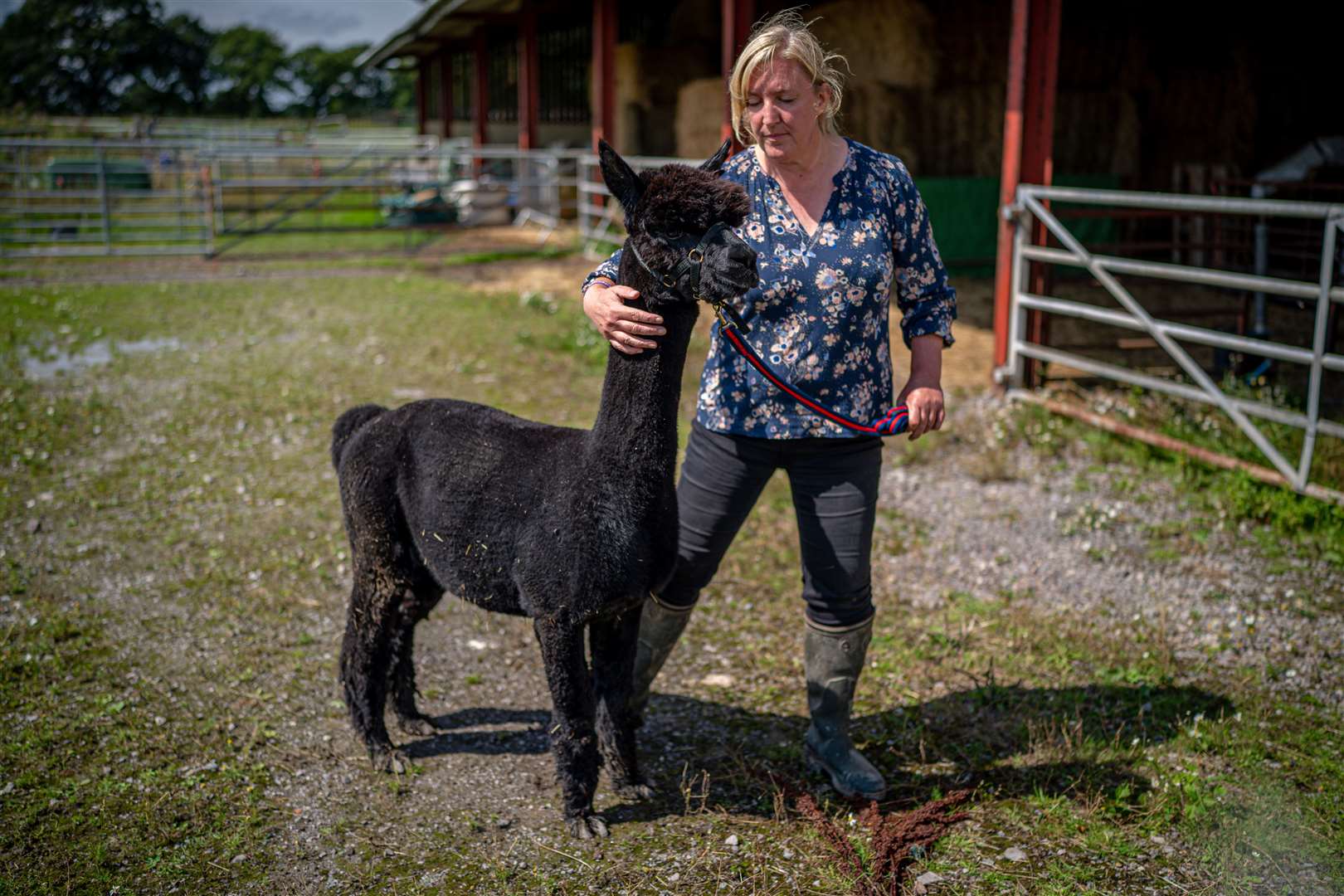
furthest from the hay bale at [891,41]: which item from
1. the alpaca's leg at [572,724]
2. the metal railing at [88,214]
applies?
the alpaca's leg at [572,724]

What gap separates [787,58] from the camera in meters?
2.89

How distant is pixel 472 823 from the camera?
3270 mm

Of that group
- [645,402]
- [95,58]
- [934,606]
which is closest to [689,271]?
[645,402]

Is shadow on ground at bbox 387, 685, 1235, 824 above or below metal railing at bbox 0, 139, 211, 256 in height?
below

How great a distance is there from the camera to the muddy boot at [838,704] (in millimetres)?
3375

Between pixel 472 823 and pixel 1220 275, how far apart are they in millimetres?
5247

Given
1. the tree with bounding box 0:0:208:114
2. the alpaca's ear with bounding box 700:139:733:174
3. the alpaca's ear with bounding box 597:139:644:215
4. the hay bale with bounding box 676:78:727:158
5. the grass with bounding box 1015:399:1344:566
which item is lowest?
the grass with bounding box 1015:399:1344:566

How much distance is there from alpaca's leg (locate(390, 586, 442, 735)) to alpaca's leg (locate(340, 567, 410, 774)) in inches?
1.6

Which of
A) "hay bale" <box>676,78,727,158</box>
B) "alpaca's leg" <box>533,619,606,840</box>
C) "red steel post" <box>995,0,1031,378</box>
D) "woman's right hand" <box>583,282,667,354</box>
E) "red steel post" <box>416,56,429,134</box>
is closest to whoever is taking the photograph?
"woman's right hand" <box>583,282,667,354</box>

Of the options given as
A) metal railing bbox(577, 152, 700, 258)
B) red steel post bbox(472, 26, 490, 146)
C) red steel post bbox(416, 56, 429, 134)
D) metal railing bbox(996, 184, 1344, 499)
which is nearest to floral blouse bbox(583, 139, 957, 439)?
metal railing bbox(996, 184, 1344, 499)

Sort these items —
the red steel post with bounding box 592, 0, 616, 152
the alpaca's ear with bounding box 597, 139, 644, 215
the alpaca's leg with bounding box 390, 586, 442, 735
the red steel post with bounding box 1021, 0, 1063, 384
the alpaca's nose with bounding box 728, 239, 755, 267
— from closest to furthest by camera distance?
the alpaca's nose with bounding box 728, 239, 755, 267, the alpaca's ear with bounding box 597, 139, 644, 215, the alpaca's leg with bounding box 390, 586, 442, 735, the red steel post with bounding box 1021, 0, 1063, 384, the red steel post with bounding box 592, 0, 616, 152

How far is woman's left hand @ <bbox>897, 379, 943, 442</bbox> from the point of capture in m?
3.10

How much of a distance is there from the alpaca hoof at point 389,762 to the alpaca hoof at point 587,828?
2.28 ft

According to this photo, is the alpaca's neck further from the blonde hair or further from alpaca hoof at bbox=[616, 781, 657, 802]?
alpaca hoof at bbox=[616, 781, 657, 802]
